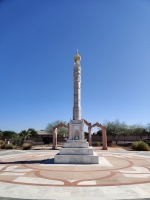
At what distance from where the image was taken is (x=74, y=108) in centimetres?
1655

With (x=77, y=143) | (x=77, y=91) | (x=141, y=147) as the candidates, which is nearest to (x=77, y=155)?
(x=77, y=143)

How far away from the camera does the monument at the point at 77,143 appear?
13.9 metres

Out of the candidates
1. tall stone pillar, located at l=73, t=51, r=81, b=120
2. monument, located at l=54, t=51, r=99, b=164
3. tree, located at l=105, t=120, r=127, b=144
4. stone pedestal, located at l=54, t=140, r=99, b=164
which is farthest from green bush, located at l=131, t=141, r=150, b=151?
tree, located at l=105, t=120, r=127, b=144

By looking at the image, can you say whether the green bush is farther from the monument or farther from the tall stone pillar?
the tall stone pillar

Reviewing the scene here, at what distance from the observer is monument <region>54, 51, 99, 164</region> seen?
45.6ft

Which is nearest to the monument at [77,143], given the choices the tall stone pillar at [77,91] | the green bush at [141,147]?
the tall stone pillar at [77,91]

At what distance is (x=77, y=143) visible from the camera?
1502 centimetres

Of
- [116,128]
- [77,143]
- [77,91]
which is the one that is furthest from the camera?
[116,128]

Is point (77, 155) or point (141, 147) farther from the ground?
point (77, 155)

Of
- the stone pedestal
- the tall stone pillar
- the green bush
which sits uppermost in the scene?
the tall stone pillar

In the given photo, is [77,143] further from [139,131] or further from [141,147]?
[139,131]

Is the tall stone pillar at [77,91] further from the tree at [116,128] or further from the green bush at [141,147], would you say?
the tree at [116,128]

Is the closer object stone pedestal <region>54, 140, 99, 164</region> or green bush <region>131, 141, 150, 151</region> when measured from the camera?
stone pedestal <region>54, 140, 99, 164</region>

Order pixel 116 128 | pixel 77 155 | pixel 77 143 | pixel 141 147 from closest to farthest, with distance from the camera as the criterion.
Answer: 1. pixel 77 155
2. pixel 77 143
3. pixel 141 147
4. pixel 116 128
